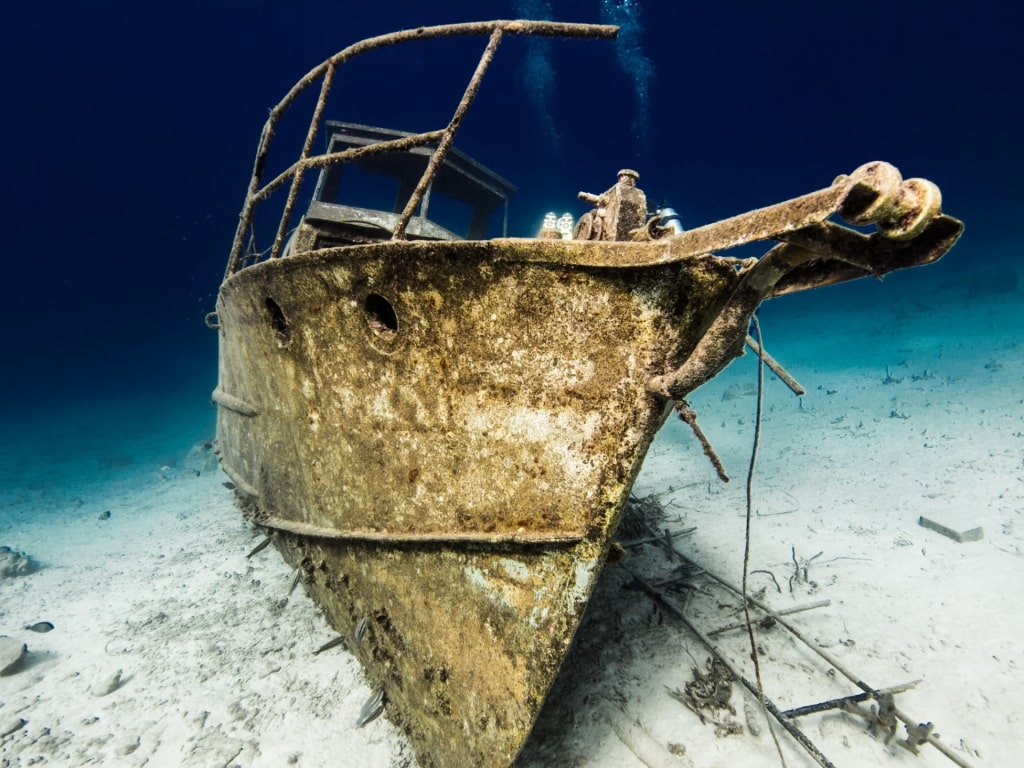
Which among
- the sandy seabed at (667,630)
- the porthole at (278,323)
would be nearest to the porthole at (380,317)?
the porthole at (278,323)

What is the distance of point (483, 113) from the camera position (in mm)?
52688

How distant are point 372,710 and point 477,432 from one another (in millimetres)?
2317

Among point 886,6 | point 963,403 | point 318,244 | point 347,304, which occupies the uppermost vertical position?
point 886,6

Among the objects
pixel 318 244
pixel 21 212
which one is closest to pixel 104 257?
pixel 21 212

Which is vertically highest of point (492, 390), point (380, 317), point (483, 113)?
point (483, 113)

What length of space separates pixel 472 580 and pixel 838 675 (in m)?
2.79

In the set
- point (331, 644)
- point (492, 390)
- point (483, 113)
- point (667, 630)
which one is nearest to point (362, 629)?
point (331, 644)

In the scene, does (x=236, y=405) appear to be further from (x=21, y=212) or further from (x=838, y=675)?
(x=21, y=212)

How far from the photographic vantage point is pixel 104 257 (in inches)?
2817

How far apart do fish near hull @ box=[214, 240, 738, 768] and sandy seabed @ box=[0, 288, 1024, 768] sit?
35.8 inches

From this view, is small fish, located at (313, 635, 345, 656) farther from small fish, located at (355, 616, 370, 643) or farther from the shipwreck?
small fish, located at (355, 616, 370, 643)

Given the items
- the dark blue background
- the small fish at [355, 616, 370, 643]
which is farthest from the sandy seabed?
the dark blue background

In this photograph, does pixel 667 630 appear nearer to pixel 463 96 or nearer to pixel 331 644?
pixel 331 644

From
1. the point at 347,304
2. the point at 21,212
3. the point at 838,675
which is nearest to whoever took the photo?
the point at 347,304
